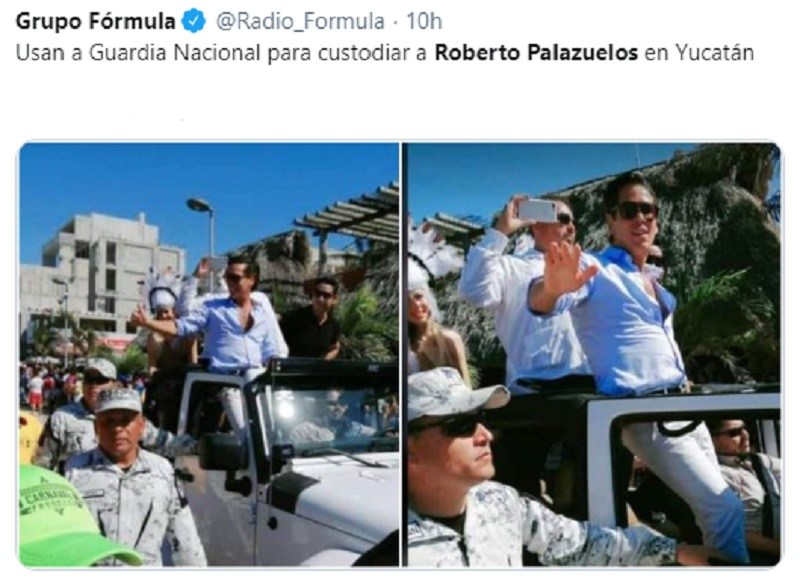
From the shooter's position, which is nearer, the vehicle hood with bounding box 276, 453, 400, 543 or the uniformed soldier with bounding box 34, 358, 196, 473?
the vehicle hood with bounding box 276, 453, 400, 543

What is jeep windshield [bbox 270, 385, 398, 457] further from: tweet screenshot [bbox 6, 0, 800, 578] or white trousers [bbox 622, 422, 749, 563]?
white trousers [bbox 622, 422, 749, 563]

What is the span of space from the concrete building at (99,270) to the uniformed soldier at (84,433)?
5.6 inches

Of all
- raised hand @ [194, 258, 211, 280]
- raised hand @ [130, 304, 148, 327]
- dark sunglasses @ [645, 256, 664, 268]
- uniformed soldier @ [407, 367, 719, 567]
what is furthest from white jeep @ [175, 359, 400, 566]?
dark sunglasses @ [645, 256, 664, 268]

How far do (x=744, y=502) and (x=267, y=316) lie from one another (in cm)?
198

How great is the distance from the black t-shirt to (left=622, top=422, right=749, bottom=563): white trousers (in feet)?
3.90

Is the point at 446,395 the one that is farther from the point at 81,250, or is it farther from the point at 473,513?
the point at 81,250

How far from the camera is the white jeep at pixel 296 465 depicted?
3.59 m

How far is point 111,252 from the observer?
12.3 ft

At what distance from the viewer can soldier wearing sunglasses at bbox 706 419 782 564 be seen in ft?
12.2

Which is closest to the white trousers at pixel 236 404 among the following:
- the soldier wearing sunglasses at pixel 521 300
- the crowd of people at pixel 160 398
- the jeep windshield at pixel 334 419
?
the crowd of people at pixel 160 398

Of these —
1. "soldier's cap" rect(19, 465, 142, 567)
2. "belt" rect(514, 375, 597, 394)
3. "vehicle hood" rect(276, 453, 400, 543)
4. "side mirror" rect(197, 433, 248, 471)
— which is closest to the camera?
"soldier's cap" rect(19, 465, 142, 567)
